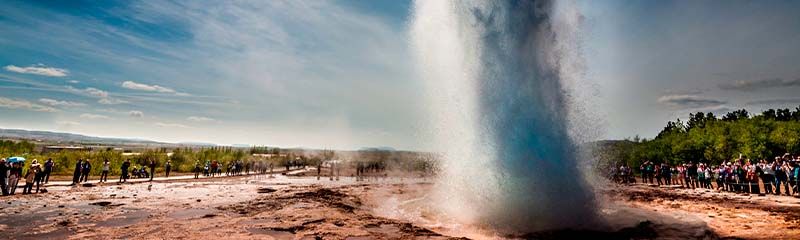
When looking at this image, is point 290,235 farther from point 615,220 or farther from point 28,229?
point 615,220

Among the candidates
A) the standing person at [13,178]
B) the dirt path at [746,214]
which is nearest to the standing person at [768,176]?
the dirt path at [746,214]

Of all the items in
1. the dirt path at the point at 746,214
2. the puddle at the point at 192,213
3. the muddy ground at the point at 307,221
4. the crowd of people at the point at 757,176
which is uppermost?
the crowd of people at the point at 757,176

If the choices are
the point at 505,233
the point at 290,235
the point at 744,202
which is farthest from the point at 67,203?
the point at 744,202

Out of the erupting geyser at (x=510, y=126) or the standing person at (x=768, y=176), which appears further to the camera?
the standing person at (x=768, y=176)

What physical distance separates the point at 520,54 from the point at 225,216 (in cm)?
969

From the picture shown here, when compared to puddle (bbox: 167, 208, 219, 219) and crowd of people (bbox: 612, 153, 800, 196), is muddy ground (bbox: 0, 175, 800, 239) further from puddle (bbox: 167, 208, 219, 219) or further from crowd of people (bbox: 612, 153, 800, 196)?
crowd of people (bbox: 612, 153, 800, 196)

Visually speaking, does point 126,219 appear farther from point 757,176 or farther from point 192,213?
point 757,176

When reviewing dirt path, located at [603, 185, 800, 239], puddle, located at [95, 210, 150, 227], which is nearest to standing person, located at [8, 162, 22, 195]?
puddle, located at [95, 210, 150, 227]

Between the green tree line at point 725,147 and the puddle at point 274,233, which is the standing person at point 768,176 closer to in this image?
the green tree line at point 725,147

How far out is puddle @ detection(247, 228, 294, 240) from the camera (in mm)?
8109

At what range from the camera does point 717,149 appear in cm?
3672

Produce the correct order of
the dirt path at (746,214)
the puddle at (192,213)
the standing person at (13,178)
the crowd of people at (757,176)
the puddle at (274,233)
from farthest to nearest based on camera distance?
the crowd of people at (757,176)
the standing person at (13,178)
the puddle at (192,213)
the dirt path at (746,214)
the puddle at (274,233)

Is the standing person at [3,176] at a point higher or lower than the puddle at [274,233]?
higher

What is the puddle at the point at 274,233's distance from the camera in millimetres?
8109
